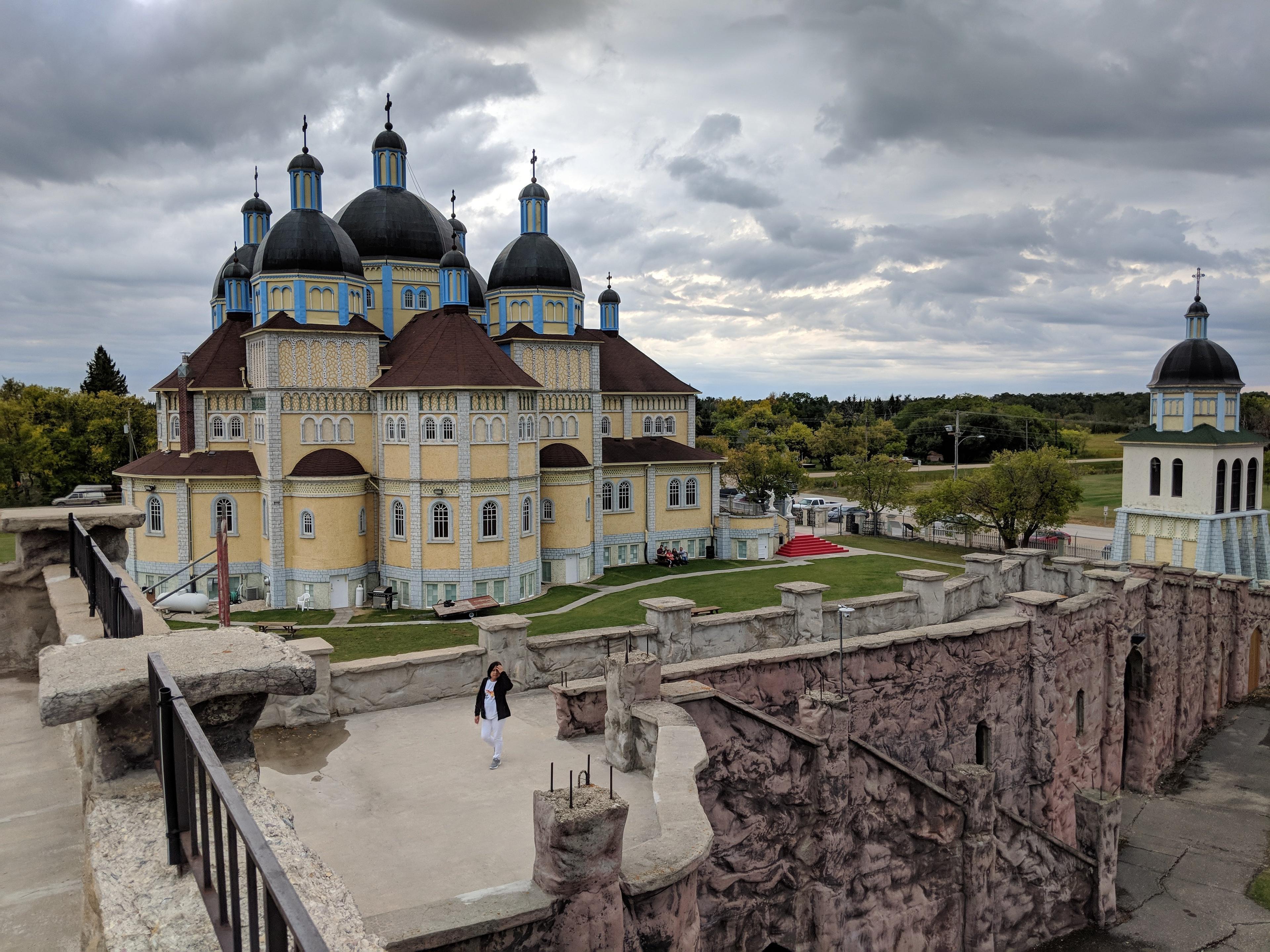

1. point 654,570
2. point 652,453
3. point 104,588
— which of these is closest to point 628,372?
point 652,453

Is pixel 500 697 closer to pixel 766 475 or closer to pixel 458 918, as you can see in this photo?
pixel 458 918

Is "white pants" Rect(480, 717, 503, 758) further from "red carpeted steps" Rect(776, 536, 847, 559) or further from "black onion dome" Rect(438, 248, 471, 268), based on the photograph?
"red carpeted steps" Rect(776, 536, 847, 559)

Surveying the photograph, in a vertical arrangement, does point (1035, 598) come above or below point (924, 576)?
below

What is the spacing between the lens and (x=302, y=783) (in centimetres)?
1041

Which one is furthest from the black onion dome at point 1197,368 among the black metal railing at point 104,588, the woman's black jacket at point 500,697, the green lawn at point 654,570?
the black metal railing at point 104,588

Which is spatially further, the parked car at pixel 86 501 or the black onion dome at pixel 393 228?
the black onion dome at pixel 393 228

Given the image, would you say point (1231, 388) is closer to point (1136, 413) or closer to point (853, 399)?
point (1136, 413)

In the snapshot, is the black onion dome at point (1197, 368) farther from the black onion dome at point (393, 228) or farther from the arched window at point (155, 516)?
the arched window at point (155, 516)

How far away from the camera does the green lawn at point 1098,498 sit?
62875mm

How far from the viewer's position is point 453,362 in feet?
115

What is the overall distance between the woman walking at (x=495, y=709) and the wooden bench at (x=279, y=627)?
20625mm

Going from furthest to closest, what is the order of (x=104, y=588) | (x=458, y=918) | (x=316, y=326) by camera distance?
(x=316, y=326)
(x=104, y=588)
(x=458, y=918)

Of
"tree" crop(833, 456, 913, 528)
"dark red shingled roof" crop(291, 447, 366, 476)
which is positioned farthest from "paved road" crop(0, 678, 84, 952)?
"tree" crop(833, 456, 913, 528)

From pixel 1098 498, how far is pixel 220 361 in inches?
2641
